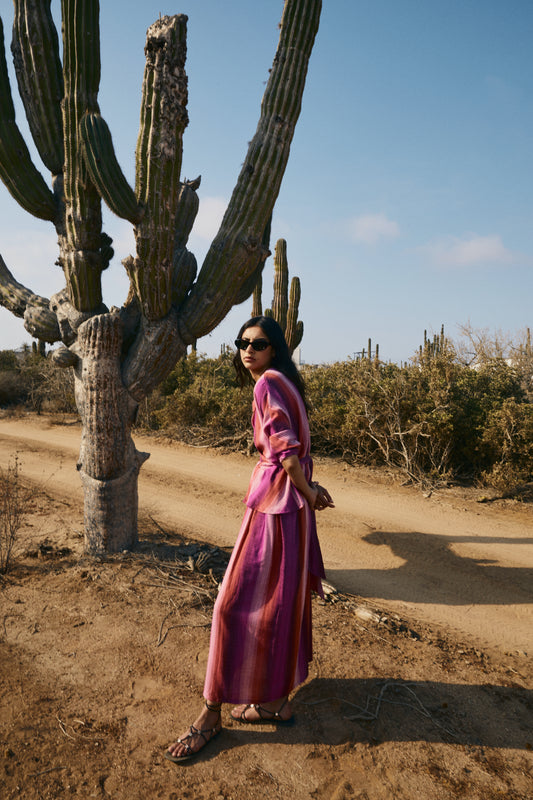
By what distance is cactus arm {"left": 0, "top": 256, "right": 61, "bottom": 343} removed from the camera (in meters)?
4.20

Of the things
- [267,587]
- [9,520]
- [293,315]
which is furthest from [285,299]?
[267,587]

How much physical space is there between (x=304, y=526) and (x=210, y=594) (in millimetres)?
1573

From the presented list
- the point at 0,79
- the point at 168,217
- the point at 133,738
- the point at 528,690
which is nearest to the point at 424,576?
the point at 528,690

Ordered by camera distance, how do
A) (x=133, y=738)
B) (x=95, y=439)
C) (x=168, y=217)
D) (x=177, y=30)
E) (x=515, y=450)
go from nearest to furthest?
1. (x=133, y=738)
2. (x=177, y=30)
3. (x=168, y=217)
4. (x=95, y=439)
5. (x=515, y=450)

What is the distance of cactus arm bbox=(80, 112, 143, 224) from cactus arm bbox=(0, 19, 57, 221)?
0.72 m

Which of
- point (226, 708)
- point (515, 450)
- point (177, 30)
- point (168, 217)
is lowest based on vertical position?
point (226, 708)

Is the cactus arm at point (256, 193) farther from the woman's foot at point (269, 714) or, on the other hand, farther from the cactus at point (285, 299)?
the cactus at point (285, 299)

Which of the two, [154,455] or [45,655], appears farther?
[154,455]

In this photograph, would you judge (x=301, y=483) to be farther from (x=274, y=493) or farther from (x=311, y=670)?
(x=311, y=670)

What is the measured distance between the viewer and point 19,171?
3.90 meters

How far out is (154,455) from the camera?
831 centimetres

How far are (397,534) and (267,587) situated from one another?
10.6 ft

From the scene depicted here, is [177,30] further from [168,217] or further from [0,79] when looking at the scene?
[0,79]

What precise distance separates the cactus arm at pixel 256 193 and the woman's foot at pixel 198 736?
2741mm
